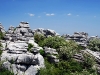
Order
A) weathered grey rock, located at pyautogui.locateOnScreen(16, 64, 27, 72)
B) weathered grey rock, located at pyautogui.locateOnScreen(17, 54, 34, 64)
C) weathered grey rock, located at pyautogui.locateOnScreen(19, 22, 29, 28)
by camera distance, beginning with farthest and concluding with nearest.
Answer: weathered grey rock, located at pyautogui.locateOnScreen(19, 22, 29, 28) < weathered grey rock, located at pyautogui.locateOnScreen(17, 54, 34, 64) < weathered grey rock, located at pyautogui.locateOnScreen(16, 64, 27, 72)

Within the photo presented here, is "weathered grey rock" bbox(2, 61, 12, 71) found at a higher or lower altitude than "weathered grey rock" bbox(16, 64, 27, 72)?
higher

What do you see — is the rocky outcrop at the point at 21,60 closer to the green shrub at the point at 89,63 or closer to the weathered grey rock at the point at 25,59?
the weathered grey rock at the point at 25,59

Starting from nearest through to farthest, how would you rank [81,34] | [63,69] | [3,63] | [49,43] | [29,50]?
[3,63] → [63,69] → [29,50] → [49,43] → [81,34]

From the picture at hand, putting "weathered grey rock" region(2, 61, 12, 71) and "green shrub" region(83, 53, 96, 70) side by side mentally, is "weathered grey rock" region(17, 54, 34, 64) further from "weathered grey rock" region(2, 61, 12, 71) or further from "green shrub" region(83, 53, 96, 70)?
"green shrub" region(83, 53, 96, 70)

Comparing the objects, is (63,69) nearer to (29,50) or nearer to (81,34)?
(29,50)

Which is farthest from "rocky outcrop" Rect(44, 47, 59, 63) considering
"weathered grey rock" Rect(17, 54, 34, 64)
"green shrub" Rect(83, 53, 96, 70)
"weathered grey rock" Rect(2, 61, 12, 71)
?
"weathered grey rock" Rect(2, 61, 12, 71)

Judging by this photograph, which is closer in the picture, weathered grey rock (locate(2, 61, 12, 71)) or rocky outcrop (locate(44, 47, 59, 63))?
weathered grey rock (locate(2, 61, 12, 71))

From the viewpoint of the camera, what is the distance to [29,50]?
2733 centimetres

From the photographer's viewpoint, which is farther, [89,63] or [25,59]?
[89,63]

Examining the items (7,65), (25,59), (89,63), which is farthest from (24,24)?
(89,63)

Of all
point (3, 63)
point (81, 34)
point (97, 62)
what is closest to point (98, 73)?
point (97, 62)

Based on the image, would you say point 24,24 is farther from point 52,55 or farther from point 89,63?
point 89,63

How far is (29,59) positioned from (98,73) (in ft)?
35.1

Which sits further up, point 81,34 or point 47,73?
point 81,34
